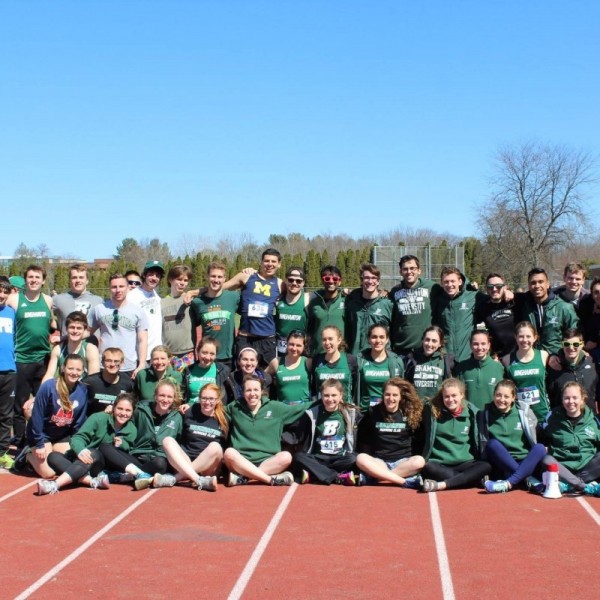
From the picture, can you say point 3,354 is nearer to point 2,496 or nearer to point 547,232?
point 2,496

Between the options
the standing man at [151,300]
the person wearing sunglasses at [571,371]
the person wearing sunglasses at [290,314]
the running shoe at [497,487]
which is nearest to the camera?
the running shoe at [497,487]

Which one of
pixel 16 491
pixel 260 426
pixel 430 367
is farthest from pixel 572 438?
pixel 16 491

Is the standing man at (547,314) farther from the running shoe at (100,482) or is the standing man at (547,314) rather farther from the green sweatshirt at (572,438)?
the running shoe at (100,482)

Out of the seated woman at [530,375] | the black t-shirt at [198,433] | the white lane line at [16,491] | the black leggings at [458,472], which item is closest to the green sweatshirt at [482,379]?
the seated woman at [530,375]

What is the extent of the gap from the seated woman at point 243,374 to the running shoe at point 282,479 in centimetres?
84

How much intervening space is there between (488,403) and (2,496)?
4.30m

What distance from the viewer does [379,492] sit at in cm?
721

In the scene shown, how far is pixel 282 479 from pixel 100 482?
1589 mm

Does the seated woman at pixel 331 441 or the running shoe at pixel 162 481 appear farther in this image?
the seated woman at pixel 331 441

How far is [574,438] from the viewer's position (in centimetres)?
719

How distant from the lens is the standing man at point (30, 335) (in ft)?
27.9

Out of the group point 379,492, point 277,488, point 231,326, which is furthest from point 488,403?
point 231,326

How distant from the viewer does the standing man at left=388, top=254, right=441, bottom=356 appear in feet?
27.2

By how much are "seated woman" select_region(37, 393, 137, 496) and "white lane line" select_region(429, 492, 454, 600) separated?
2.81 metres
